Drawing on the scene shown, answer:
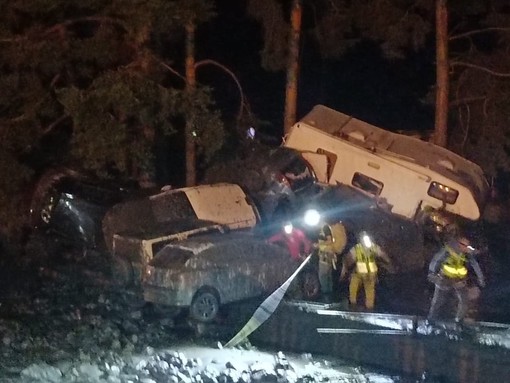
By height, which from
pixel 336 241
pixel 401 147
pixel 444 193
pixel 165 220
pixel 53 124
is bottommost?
pixel 336 241

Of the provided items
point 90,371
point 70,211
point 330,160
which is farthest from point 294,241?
point 90,371

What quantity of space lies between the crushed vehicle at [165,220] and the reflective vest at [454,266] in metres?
3.72

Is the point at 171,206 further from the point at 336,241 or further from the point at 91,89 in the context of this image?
the point at 91,89

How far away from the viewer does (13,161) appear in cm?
1955

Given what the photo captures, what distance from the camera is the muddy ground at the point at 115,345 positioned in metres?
10.2

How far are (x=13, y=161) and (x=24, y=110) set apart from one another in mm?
1244

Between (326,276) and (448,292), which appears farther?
(326,276)

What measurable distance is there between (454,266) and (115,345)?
177 inches

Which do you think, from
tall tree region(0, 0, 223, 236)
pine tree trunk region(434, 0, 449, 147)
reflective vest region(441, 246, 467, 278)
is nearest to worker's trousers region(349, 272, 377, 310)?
reflective vest region(441, 246, 467, 278)

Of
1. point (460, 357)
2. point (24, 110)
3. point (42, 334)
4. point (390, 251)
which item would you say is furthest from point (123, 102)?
point (460, 357)

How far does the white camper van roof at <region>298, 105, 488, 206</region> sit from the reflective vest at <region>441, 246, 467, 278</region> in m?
6.00

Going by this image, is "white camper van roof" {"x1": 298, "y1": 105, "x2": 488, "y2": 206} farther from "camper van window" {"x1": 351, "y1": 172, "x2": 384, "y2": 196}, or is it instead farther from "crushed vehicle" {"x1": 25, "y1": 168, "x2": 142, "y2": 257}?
"crushed vehicle" {"x1": 25, "y1": 168, "x2": 142, "y2": 257}

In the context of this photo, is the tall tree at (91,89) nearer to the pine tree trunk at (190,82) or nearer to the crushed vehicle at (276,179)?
the pine tree trunk at (190,82)

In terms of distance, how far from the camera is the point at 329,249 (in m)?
→ 14.0
